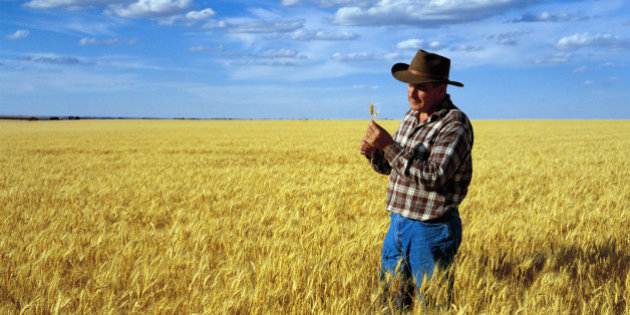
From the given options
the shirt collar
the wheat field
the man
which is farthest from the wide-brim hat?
the wheat field

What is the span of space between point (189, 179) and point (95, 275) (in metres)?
6.65

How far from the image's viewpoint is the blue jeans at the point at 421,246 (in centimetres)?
280

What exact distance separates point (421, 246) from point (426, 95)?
0.88 m

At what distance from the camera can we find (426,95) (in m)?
2.73

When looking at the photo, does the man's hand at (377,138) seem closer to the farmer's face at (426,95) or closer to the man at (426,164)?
the man at (426,164)

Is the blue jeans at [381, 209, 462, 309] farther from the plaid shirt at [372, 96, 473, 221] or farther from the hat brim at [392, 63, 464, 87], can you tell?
the hat brim at [392, 63, 464, 87]

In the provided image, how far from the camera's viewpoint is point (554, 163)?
13914mm

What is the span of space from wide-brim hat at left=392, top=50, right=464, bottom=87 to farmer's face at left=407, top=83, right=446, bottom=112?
6 centimetres

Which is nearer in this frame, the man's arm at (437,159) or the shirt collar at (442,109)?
the man's arm at (437,159)

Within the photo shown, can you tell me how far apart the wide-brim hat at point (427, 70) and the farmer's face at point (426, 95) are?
2.3 inches

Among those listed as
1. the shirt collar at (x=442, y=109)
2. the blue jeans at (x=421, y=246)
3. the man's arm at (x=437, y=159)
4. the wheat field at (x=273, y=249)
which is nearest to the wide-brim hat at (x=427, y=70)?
the shirt collar at (x=442, y=109)

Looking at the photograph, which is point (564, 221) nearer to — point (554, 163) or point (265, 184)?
point (265, 184)

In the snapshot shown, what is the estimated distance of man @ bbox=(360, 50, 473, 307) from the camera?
8.51 feet

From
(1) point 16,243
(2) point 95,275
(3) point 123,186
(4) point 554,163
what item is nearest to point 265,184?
(3) point 123,186
